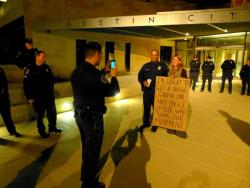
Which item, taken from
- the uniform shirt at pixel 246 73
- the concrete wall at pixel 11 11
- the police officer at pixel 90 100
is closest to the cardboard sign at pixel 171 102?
the police officer at pixel 90 100

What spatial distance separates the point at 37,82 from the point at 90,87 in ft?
7.39

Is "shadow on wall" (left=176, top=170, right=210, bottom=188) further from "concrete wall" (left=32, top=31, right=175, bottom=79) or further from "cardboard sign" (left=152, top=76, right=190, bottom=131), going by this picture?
"concrete wall" (left=32, top=31, right=175, bottom=79)

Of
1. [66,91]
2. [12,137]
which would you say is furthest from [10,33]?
[12,137]

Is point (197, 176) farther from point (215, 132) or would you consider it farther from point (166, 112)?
point (215, 132)

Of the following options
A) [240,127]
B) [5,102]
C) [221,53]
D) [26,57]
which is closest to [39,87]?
[5,102]

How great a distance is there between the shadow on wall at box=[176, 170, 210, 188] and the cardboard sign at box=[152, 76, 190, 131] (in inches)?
52.7

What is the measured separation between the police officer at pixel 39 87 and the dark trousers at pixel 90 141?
6.49 ft

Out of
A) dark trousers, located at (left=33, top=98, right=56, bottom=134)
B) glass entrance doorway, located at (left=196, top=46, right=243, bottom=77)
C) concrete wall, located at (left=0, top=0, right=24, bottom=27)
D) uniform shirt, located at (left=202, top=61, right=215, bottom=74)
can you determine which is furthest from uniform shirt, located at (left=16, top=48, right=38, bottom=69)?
glass entrance doorway, located at (left=196, top=46, right=243, bottom=77)

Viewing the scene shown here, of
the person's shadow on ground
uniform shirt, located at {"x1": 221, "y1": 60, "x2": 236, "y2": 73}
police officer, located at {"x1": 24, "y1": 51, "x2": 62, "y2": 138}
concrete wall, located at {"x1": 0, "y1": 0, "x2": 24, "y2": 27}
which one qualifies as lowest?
the person's shadow on ground

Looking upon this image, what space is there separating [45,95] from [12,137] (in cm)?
116

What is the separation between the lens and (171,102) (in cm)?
440

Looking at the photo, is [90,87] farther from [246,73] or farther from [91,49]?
[246,73]

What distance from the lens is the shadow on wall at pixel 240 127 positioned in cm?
444

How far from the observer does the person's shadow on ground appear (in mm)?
2887
